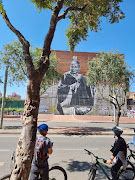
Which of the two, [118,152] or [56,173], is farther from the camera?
[56,173]

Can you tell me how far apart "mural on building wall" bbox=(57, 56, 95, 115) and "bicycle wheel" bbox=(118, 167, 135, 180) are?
1037 inches

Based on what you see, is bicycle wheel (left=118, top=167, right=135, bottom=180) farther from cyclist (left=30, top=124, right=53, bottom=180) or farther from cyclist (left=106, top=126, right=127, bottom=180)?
cyclist (left=30, top=124, right=53, bottom=180)

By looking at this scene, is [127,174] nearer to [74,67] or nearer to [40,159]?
[40,159]

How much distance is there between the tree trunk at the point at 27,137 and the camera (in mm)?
2581

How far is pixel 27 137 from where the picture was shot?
271 centimetres

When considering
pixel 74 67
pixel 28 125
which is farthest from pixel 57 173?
pixel 74 67

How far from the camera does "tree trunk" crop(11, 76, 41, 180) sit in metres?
2.58

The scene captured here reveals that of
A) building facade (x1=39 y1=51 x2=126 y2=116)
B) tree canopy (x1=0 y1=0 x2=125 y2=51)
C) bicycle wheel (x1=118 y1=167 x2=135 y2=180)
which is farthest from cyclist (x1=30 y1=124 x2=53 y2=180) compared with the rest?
building facade (x1=39 y1=51 x2=126 y2=116)

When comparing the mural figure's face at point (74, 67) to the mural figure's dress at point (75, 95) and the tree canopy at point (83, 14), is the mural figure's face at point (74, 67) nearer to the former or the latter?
the mural figure's dress at point (75, 95)

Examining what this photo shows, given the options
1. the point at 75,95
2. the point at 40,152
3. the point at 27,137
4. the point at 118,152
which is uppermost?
the point at 75,95

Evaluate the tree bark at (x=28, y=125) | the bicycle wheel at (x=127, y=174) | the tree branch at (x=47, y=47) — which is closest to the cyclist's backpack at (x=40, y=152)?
the tree bark at (x=28, y=125)

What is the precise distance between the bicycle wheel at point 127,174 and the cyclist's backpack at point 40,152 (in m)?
2.09

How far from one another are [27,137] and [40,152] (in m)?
0.40

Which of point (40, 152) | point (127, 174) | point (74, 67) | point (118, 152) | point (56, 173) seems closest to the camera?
point (40, 152)
